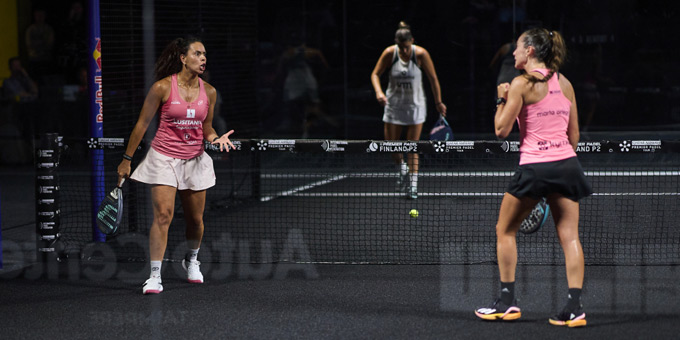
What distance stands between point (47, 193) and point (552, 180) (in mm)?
4753

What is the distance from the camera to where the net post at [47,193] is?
8.00 m

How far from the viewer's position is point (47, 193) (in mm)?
8047

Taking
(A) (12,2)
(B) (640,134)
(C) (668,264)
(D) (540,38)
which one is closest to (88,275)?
(D) (540,38)

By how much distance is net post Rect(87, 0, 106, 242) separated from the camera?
340 inches

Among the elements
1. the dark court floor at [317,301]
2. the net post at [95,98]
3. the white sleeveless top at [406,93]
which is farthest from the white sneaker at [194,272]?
the white sleeveless top at [406,93]

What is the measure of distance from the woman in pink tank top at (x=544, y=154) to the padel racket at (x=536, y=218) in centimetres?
17

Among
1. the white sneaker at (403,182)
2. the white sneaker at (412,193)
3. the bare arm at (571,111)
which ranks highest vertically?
the bare arm at (571,111)

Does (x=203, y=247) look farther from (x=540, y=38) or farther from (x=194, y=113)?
(x=540, y=38)

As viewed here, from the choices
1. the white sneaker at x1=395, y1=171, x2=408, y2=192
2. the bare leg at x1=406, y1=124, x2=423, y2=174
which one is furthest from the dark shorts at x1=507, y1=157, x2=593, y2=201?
the white sneaker at x1=395, y1=171, x2=408, y2=192

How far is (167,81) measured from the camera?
270 inches

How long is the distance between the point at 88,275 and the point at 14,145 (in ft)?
30.3

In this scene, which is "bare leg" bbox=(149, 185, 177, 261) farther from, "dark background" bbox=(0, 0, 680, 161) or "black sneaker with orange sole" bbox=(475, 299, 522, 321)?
"dark background" bbox=(0, 0, 680, 161)

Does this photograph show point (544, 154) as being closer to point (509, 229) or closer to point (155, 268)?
point (509, 229)

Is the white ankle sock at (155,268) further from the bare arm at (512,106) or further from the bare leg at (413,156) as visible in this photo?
the bare leg at (413,156)
